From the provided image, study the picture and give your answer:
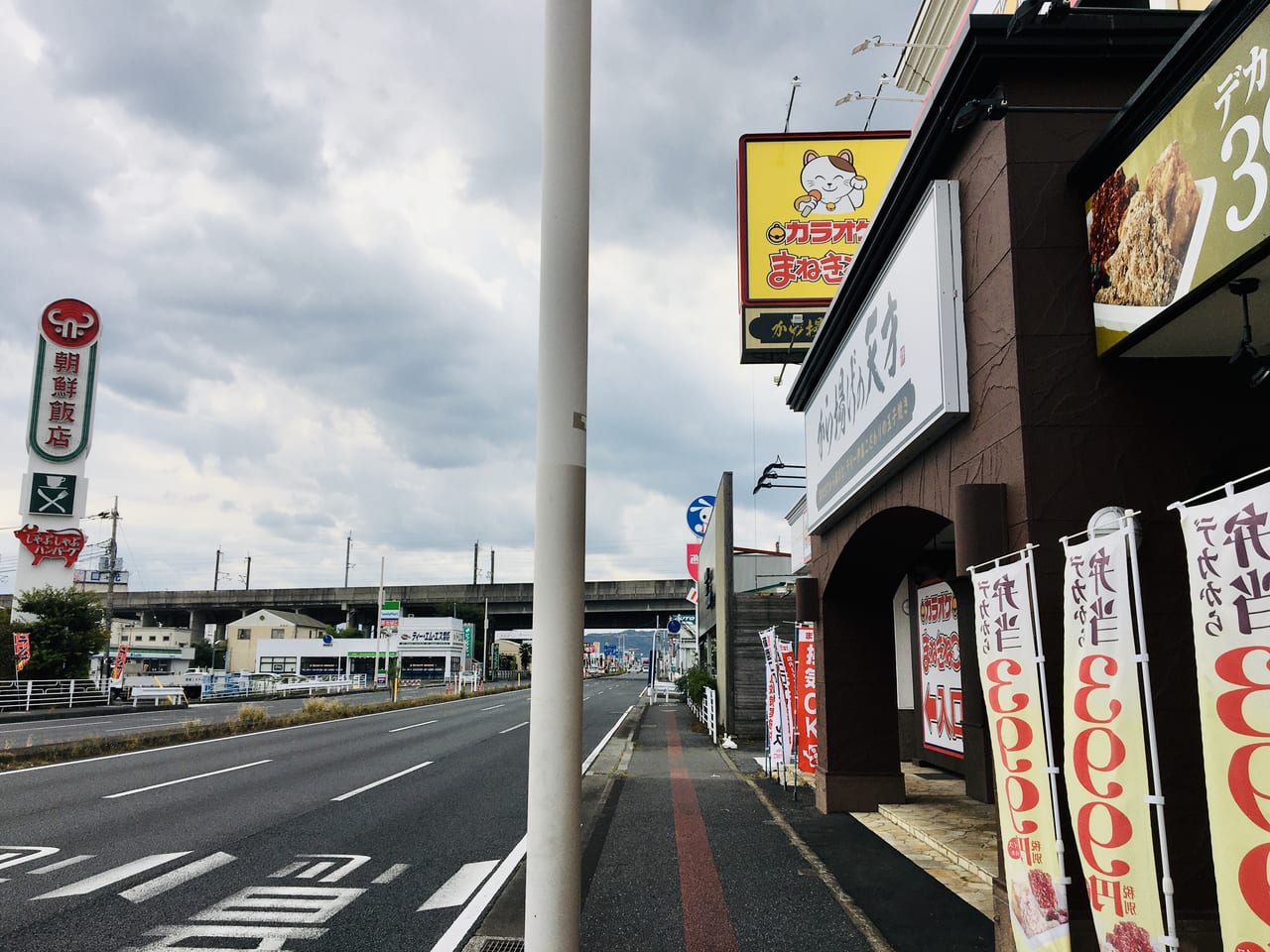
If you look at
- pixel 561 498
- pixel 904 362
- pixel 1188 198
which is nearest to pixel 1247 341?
pixel 1188 198

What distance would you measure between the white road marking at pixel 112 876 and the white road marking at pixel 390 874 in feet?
6.78

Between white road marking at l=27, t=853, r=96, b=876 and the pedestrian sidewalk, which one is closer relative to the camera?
the pedestrian sidewalk

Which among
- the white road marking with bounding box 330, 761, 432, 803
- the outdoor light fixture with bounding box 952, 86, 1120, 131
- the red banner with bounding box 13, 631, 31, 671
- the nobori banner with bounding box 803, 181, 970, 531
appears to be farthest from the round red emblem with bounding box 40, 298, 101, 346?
the outdoor light fixture with bounding box 952, 86, 1120, 131

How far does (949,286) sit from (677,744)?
15627 mm

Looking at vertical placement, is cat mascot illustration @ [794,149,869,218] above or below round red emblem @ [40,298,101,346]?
below

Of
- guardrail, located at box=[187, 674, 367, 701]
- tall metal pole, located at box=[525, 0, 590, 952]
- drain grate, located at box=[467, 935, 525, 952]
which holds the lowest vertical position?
guardrail, located at box=[187, 674, 367, 701]

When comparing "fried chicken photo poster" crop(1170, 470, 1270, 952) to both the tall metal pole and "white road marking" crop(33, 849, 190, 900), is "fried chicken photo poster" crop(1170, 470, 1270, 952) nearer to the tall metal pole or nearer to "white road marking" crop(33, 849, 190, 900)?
the tall metal pole

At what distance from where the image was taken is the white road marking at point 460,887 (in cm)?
656

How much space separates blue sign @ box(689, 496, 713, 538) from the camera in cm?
3047

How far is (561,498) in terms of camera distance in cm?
342

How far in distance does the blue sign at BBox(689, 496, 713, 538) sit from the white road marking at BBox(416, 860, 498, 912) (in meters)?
22.4

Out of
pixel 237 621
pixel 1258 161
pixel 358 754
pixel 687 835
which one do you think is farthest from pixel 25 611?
pixel 237 621

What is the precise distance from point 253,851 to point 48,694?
2839cm

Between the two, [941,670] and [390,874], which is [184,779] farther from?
[941,670]
